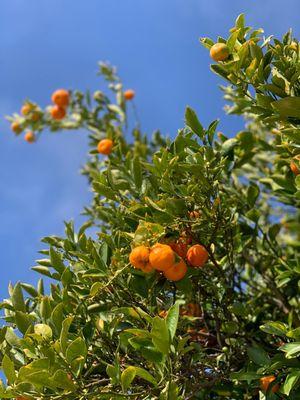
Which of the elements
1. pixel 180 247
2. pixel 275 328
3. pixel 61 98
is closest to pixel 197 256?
pixel 180 247

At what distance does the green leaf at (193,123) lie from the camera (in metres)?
2.58

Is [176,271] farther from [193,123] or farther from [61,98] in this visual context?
[61,98]

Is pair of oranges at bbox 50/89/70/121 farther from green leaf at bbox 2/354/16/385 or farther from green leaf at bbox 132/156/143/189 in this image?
green leaf at bbox 2/354/16/385

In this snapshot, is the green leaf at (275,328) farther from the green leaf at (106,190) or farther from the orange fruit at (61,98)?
the orange fruit at (61,98)

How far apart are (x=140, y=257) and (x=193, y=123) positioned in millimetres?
753

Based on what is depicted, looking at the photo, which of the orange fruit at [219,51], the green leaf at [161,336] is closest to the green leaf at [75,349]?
the green leaf at [161,336]

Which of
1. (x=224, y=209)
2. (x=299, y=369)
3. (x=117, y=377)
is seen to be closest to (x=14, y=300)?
(x=117, y=377)

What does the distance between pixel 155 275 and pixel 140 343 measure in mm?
405

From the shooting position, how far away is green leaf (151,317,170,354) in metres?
1.84

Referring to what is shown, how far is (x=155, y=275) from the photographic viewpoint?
7.57ft

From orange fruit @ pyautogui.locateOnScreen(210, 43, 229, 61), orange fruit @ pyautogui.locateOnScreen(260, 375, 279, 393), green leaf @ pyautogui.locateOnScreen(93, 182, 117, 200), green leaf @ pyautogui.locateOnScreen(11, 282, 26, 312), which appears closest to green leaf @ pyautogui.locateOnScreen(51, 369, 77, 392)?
green leaf @ pyautogui.locateOnScreen(11, 282, 26, 312)

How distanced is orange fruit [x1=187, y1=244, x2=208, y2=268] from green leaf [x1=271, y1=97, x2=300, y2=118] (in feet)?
2.11

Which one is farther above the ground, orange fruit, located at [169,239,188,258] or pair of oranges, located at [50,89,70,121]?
pair of oranges, located at [50,89,70,121]

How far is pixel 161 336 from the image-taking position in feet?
6.08
